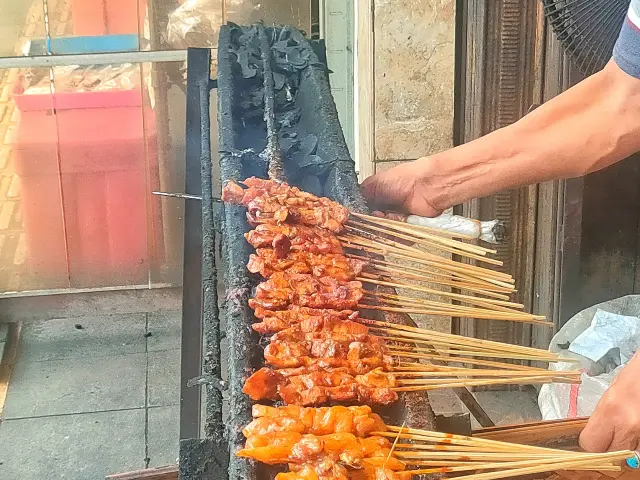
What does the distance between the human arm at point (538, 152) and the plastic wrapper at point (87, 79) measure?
3.40m

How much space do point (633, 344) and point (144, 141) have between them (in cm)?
401

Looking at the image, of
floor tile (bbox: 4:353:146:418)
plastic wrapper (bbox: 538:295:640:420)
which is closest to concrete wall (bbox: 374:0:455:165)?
plastic wrapper (bbox: 538:295:640:420)

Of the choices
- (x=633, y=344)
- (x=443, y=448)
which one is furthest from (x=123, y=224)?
(x=443, y=448)

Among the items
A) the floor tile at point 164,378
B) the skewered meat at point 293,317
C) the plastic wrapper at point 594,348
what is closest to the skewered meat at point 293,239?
the skewered meat at point 293,317

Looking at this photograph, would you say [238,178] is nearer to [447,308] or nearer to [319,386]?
[447,308]

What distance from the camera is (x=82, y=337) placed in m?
6.55

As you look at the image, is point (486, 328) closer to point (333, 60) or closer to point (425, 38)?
point (425, 38)

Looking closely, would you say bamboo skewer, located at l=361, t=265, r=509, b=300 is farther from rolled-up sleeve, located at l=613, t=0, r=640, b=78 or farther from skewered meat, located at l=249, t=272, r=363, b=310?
rolled-up sleeve, located at l=613, t=0, r=640, b=78

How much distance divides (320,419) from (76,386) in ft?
14.7

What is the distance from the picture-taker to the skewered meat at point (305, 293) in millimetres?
2357

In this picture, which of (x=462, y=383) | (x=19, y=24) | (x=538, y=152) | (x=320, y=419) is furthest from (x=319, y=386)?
(x=19, y=24)

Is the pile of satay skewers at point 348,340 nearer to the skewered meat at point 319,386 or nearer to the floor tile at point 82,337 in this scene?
the skewered meat at point 319,386

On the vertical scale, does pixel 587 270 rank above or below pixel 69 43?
below

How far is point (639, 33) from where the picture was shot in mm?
2385
